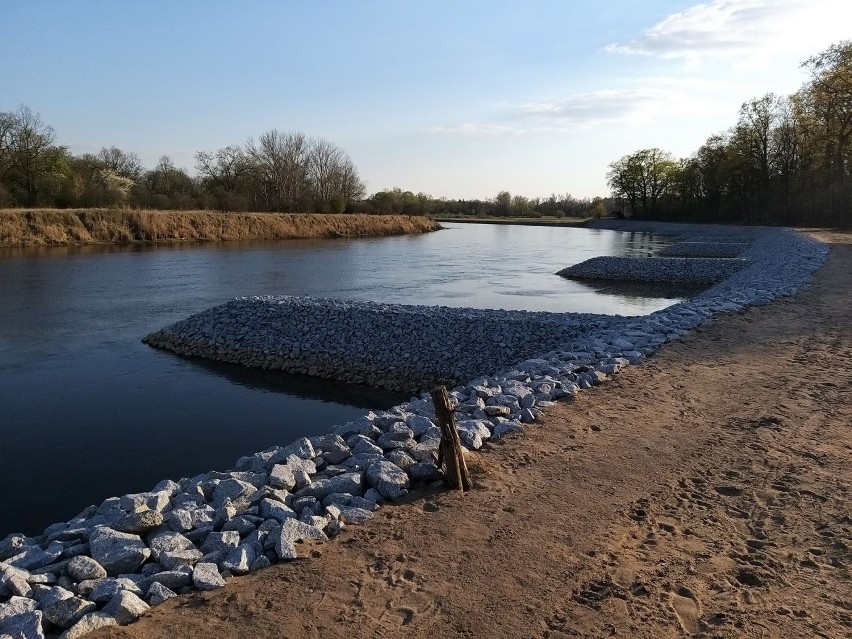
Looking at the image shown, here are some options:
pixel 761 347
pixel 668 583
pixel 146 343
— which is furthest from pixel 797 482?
pixel 146 343

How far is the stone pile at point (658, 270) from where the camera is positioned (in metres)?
28.8

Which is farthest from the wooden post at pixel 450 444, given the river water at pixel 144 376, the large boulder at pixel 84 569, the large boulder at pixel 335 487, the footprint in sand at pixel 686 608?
the river water at pixel 144 376

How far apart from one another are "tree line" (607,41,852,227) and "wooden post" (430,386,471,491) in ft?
150

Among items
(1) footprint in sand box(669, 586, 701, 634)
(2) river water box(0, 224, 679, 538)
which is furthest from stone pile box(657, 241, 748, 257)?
(1) footprint in sand box(669, 586, 701, 634)

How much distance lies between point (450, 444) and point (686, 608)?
6.64 feet

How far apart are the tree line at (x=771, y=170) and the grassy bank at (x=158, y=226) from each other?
37.6 metres

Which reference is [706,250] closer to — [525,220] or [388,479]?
[388,479]

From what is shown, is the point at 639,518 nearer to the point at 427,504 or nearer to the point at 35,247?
the point at 427,504

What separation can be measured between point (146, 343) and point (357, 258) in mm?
23223

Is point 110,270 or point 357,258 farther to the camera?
point 357,258

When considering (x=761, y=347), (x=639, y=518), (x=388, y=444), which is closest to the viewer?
(x=639, y=518)

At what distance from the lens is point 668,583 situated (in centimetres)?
372

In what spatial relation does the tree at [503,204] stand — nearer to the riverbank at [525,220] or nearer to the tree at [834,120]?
the riverbank at [525,220]

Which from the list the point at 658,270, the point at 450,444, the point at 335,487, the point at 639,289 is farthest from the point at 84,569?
the point at 658,270
